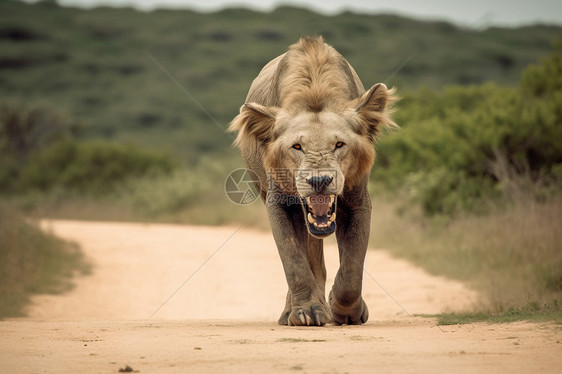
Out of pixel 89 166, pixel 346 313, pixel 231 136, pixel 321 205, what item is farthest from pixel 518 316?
Result: pixel 89 166

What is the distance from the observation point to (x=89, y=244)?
58.1 ft

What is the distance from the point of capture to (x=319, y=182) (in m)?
7.09

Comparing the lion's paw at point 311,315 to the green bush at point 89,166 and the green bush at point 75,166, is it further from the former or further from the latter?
the green bush at point 89,166

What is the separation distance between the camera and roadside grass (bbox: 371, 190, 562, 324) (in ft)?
30.3

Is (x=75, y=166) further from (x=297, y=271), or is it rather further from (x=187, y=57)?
(x=187, y=57)

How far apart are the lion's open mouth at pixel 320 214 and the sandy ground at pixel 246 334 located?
2.84 feet

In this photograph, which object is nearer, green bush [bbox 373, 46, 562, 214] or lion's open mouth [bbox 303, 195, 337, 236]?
lion's open mouth [bbox 303, 195, 337, 236]

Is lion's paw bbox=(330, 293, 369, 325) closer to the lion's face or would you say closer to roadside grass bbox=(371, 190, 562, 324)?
roadside grass bbox=(371, 190, 562, 324)

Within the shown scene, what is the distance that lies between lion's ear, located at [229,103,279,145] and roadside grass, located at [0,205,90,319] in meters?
4.73

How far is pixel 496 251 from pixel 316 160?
248 inches

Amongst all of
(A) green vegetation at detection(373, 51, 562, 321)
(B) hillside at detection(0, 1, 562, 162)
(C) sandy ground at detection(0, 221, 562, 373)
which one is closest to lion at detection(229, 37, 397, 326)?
(C) sandy ground at detection(0, 221, 562, 373)

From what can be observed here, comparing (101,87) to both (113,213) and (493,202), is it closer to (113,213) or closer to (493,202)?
(113,213)

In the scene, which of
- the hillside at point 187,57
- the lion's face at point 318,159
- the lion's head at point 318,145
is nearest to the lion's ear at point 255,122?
the lion's head at point 318,145

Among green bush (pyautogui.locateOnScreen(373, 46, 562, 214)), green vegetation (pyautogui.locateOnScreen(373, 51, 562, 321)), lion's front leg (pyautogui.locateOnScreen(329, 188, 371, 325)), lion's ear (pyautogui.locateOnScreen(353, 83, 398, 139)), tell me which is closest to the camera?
lion's ear (pyautogui.locateOnScreen(353, 83, 398, 139))
